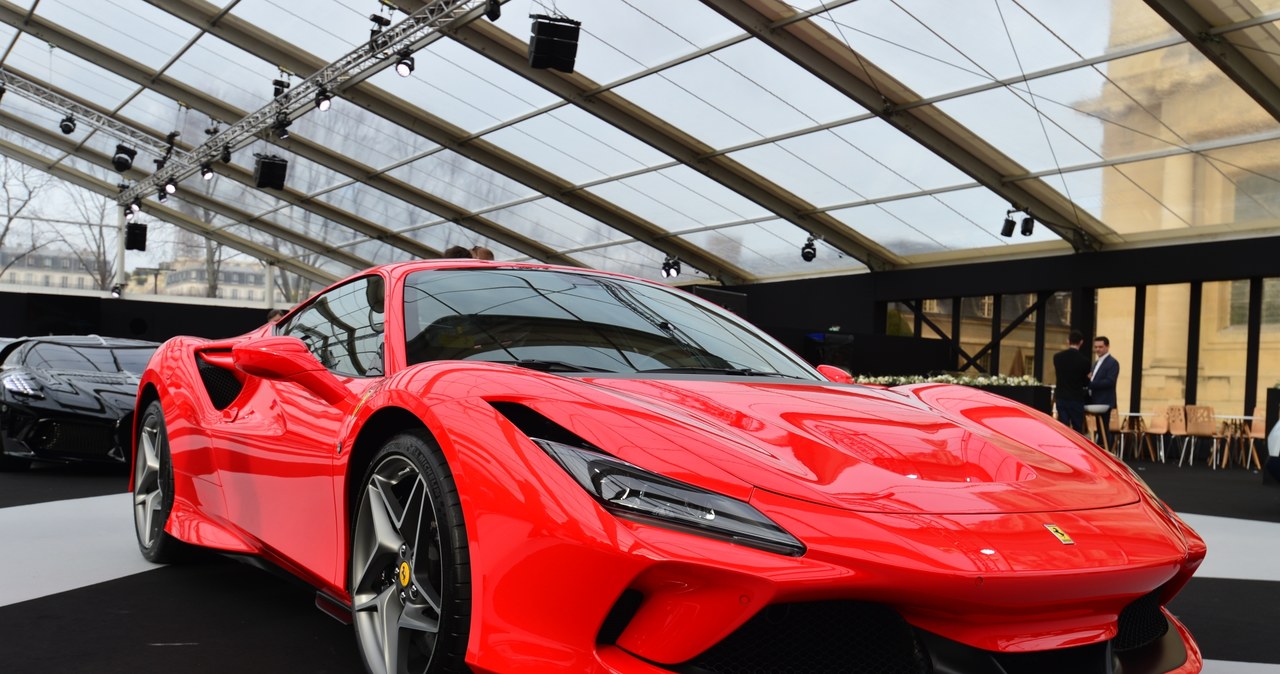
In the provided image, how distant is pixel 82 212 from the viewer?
27328 millimetres

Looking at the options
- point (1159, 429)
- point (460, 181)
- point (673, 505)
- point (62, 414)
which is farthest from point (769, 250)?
point (673, 505)

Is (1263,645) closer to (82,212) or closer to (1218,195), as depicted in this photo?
(1218,195)

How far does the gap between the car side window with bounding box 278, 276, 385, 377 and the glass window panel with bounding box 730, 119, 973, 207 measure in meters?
13.4

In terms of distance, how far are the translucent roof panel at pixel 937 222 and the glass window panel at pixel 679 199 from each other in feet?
6.68

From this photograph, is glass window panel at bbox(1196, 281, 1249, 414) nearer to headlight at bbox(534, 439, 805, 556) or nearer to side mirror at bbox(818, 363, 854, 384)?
side mirror at bbox(818, 363, 854, 384)

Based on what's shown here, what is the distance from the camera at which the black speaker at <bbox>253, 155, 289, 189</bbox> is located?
786 inches

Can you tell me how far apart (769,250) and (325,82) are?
9.86 metres

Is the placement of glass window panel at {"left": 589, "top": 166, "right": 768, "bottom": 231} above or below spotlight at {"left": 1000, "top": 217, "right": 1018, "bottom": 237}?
above

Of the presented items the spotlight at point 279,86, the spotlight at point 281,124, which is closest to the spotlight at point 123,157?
the spotlight at point 281,124

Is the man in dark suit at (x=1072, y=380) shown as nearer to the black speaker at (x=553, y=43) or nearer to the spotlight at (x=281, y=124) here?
the black speaker at (x=553, y=43)

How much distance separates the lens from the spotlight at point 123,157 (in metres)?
22.8

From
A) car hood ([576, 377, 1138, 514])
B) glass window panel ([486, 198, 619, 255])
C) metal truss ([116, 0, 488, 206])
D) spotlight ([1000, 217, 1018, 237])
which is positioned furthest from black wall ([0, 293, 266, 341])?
car hood ([576, 377, 1138, 514])

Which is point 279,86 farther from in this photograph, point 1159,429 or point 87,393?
point 1159,429

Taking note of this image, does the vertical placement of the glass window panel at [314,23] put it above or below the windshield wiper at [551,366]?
above
